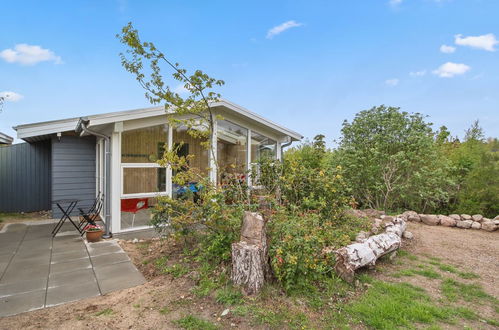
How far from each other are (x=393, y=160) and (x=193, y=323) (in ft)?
22.7

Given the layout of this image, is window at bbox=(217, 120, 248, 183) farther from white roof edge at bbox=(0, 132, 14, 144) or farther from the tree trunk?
white roof edge at bbox=(0, 132, 14, 144)

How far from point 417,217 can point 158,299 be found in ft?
20.9

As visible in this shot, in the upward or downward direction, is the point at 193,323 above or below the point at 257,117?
below

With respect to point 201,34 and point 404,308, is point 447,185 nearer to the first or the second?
point 404,308

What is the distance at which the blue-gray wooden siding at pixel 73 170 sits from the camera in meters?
6.93

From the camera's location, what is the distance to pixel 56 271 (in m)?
3.54

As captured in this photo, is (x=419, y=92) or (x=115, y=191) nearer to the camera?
(x=115, y=191)

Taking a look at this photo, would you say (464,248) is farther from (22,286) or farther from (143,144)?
(22,286)

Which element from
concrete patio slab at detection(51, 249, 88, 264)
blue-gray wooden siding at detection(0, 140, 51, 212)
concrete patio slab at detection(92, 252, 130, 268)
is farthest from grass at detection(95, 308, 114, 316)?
blue-gray wooden siding at detection(0, 140, 51, 212)

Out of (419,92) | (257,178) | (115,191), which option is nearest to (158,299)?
(115,191)

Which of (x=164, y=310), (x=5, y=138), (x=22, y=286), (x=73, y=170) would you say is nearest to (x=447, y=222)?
(x=164, y=310)

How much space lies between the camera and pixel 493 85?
7551mm

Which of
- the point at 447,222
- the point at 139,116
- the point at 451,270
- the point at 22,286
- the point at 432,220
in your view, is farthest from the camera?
the point at 432,220

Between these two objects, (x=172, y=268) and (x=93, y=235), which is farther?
(x=93, y=235)
